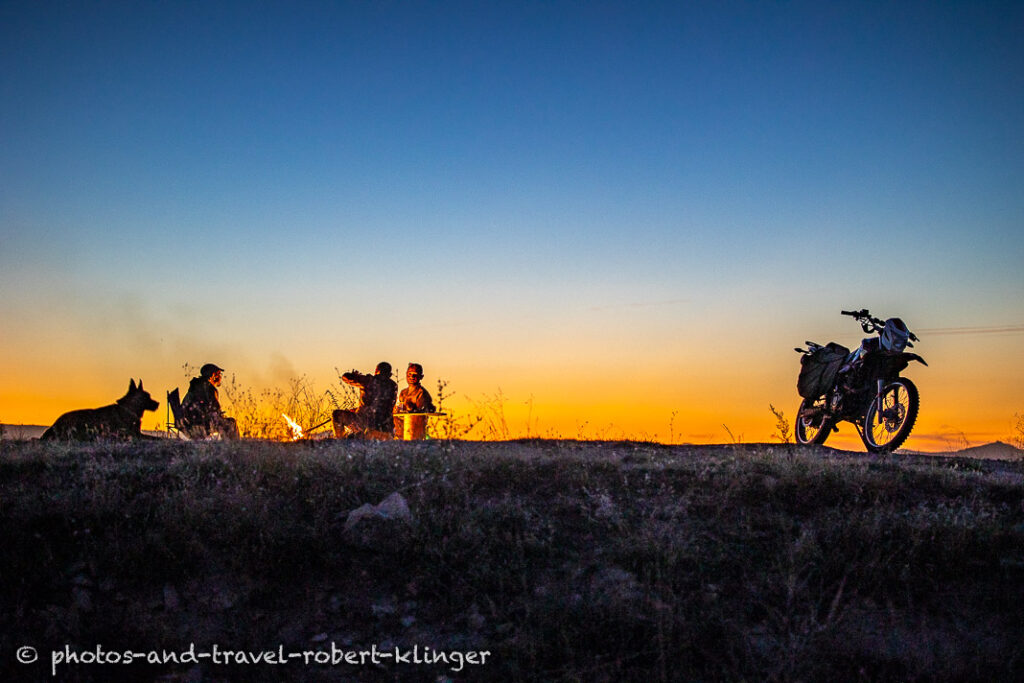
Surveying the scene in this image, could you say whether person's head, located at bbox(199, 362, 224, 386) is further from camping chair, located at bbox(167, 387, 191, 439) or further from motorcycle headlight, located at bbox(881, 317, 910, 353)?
motorcycle headlight, located at bbox(881, 317, 910, 353)

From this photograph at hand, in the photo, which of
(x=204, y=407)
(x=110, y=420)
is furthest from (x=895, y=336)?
(x=110, y=420)

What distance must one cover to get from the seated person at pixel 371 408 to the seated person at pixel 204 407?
2001 mm

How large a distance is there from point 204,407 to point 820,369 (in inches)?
430

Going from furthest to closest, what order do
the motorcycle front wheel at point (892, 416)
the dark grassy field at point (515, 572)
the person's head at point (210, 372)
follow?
the person's head at point (210, 372)
the motorcycle front wheel at point (892, 416)
the dark grassy field at point (515, 572)

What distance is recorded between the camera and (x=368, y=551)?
6.54m

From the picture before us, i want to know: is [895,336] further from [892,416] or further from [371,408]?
[371,408]

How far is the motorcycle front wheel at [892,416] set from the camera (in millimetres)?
11008

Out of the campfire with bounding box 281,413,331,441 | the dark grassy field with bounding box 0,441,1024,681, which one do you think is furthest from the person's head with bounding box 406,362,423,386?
the dark grassy field with bounding box 0,441,1024,681

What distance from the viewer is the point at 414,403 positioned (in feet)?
49.9

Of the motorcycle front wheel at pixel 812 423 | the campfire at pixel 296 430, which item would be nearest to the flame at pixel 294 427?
the campfire at pixel 296 430

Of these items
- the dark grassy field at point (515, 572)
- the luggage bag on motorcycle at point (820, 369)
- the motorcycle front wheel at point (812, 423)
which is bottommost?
the dark grassy field at point (515, 572)

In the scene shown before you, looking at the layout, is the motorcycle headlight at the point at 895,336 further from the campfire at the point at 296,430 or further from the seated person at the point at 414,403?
the campfire at the point at 296,430

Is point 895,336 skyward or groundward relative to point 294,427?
skyward

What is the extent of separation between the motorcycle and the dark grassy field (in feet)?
9.49
